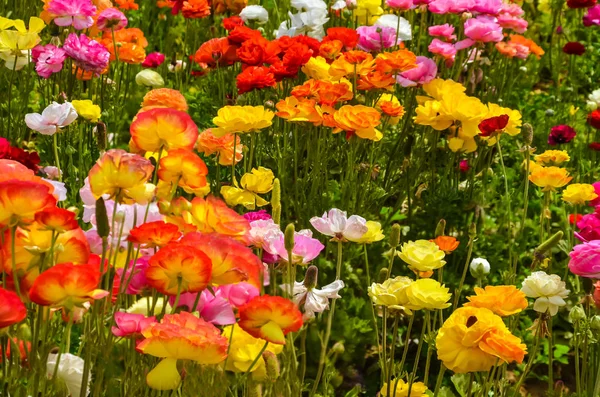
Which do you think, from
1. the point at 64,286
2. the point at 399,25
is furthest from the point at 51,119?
the point at 399,25

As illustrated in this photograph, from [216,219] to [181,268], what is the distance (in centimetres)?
22

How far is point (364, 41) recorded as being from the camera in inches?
123

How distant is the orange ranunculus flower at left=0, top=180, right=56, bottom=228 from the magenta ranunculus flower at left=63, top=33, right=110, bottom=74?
1.62 metres

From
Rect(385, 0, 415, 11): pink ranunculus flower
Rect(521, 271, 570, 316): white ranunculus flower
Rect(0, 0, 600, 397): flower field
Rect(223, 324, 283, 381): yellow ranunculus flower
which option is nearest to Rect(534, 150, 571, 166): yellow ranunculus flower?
Rect(0, 0, 600, 397): flower field

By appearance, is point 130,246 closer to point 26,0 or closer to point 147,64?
point 147,64

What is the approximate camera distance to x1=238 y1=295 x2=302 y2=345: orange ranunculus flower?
46.1 inches

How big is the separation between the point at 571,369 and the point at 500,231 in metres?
0.64

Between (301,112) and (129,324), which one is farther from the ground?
(129,324)

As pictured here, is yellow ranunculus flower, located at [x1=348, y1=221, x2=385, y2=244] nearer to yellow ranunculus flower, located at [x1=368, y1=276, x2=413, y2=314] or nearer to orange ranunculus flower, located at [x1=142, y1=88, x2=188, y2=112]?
yellow ranunculus flower, located at [x1=368, y1=276, x2=413, y2=314]

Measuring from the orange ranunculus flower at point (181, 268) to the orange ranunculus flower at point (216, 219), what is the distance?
175mm

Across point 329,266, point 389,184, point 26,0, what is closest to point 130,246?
point 329,266

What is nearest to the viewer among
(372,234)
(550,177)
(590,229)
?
(372,234)

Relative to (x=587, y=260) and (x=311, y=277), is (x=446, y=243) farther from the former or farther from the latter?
(x=311, y=277)

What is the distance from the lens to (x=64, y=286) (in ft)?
3.74
